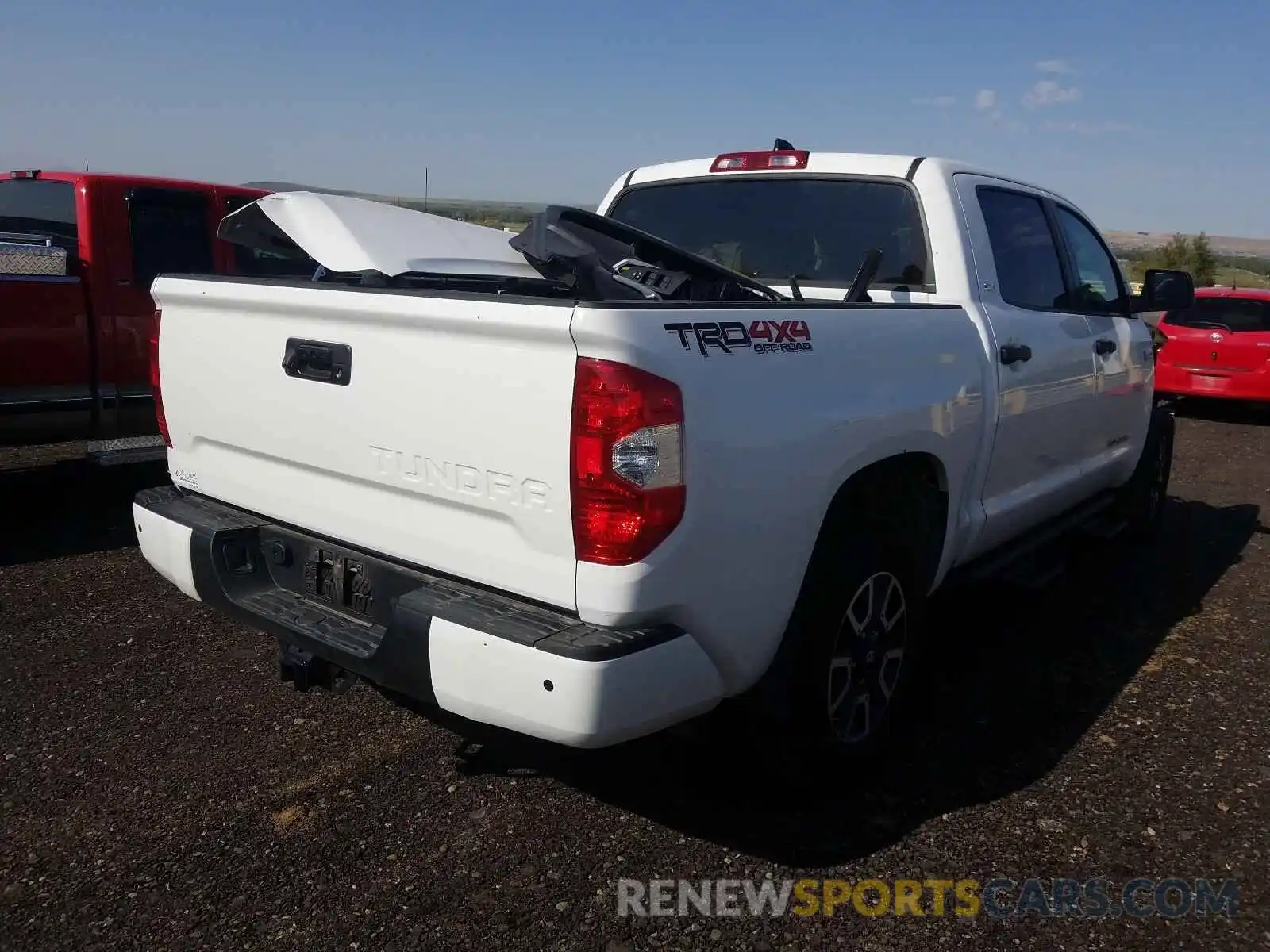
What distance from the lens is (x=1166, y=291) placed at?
208 inches

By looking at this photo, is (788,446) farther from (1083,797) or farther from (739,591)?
(1083,797)

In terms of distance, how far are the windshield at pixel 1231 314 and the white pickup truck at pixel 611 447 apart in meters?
8.66

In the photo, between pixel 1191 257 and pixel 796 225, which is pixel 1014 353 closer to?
pixel 796 225

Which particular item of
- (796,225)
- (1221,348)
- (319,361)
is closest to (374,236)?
(319,361)

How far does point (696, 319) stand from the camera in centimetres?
244

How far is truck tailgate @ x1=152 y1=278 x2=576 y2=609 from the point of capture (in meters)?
2.38

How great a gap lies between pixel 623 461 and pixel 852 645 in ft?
4.00

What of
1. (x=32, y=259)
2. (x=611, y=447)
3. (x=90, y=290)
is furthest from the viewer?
(x=90, y=290)

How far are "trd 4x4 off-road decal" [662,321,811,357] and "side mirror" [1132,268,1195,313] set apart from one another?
3.38m

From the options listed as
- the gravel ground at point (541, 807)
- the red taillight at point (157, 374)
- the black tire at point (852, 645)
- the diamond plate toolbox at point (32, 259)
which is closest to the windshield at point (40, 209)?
the diamond plate toolbox at point (32, 259)

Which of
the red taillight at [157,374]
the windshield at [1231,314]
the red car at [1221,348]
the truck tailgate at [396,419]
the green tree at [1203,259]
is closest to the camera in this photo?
the truck tailgate at [396,419]

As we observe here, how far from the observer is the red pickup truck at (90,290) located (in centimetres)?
580

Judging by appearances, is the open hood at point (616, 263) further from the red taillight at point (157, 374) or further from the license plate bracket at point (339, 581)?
the red taillight at point (157, 374)

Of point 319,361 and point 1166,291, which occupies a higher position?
point 1166,291
